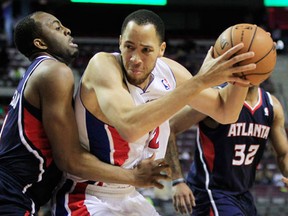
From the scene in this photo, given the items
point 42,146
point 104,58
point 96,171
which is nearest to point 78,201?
point 96,171

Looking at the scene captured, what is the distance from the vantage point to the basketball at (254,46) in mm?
2941

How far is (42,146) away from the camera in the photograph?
306 centimetres

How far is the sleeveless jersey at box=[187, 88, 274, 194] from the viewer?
419 cm

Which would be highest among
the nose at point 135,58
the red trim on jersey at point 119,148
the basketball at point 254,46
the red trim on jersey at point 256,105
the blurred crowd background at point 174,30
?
the basketball at point 254,46

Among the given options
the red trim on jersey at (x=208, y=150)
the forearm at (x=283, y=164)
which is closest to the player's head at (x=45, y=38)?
the red trim on jersey at (x=208, y=150)

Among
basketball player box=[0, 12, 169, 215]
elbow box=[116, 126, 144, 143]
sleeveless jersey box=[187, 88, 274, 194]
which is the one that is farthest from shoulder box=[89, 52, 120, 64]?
sleeveless jersey box=[187, 88, 274, 194]

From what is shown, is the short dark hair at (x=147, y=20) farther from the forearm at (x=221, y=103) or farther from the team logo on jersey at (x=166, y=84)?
the forearm at (x=221, y=103)

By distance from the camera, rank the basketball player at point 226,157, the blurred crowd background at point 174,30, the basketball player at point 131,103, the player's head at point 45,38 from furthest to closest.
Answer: the blurred crowd background at point 174,30 < the basketball player at point 226,157 < the player's head at point 45,38 < the basketball player at point 131,103

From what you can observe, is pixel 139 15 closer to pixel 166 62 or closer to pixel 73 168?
pixel 166 62

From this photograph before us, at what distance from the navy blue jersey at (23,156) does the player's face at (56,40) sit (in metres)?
0.22

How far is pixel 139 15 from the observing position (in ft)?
10.0

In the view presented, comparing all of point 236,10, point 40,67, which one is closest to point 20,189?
point 40,67

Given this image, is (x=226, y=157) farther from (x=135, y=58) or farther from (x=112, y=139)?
(x=135, y=58)

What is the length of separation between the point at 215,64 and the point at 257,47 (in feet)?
1.20
